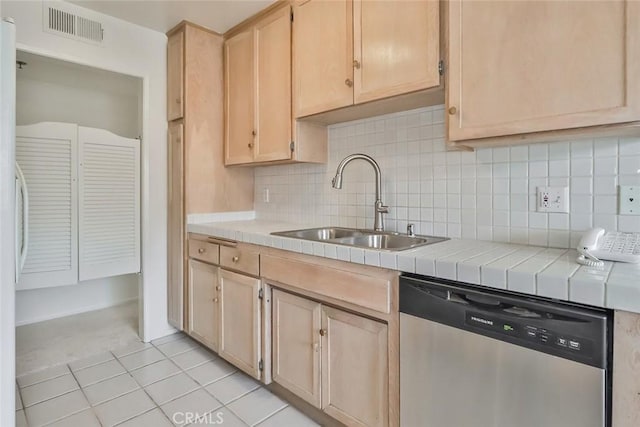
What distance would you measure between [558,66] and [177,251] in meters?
2.38

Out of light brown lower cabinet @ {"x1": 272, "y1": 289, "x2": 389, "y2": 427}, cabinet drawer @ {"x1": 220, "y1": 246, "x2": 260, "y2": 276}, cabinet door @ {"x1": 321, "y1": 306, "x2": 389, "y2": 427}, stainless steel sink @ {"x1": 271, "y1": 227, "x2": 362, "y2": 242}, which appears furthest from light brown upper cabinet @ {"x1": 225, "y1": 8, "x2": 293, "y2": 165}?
cabinet door @ {"x1": 321, "y1": 306, "x2": 389, "y2": 427}

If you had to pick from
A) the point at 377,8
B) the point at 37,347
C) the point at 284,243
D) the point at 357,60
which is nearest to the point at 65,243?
the point at 37,347

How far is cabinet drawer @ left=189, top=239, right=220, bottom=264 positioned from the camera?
2.12 m

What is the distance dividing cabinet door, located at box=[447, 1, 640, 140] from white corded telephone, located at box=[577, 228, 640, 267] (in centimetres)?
36

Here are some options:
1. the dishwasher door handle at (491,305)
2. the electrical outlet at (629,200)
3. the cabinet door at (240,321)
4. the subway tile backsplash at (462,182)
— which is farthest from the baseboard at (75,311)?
the electrical outlet at (629,200)

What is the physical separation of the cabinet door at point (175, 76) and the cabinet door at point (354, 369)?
1.82m

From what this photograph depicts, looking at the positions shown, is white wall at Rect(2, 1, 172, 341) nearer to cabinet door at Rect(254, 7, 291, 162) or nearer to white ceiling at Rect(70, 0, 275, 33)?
white ceiling at Rect(70, 0, 275, 33)

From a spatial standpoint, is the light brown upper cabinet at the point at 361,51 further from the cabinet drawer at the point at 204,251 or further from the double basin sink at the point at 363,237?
the cabinet drawer at the point at 204,251

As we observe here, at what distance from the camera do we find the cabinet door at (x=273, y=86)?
2.03m

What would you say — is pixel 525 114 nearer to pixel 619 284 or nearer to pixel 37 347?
pixel 619 284

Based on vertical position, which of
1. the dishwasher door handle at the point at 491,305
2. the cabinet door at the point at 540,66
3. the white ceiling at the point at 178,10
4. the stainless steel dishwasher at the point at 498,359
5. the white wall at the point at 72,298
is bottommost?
the white wall at the point at 72,298

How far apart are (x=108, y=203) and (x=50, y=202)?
34 cm

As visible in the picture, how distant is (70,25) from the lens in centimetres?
212

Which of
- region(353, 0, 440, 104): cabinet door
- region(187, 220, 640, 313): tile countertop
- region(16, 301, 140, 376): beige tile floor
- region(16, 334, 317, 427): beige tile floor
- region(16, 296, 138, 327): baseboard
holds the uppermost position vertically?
region(353, 0, 440, 104): cabinet door
